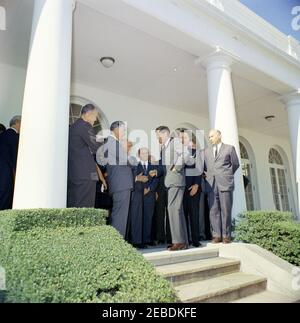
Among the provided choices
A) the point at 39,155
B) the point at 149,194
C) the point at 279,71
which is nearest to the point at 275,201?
the point at 279,71

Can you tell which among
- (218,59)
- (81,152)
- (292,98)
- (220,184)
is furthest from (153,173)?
(292,98)

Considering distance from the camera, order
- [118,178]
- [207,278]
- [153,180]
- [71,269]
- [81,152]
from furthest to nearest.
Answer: [153,180]
[118,178]
[81,152]
[207,278]
[71,269]

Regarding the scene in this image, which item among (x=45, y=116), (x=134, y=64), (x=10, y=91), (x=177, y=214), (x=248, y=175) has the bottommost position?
(x=177, y=214)

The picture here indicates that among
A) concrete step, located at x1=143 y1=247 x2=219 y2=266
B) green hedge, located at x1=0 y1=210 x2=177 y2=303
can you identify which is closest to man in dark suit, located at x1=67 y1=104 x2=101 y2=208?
concrete step, located at x1=143 y1=247 x2=219 y2=266

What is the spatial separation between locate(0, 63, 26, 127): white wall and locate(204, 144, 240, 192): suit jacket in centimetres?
504

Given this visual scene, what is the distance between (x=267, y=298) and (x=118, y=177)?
111 inches

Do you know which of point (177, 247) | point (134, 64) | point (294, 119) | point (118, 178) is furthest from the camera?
point (294, 119)

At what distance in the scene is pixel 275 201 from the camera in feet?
49.3

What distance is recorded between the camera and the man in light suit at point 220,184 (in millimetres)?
5371

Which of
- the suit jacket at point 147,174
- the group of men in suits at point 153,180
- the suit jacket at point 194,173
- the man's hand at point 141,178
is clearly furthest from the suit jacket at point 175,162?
the suit jacket at point 147,174

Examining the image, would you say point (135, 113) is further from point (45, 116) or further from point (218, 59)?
point (45, 116)

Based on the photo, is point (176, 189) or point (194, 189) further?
point (194, 189)

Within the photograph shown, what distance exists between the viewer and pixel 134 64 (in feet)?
25.7

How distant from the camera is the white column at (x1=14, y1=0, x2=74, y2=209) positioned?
377cm
